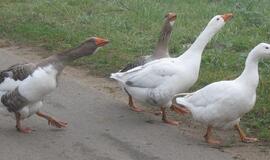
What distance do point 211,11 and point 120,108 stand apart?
545cm

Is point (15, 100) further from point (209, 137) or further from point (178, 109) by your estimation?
point (209, 137)

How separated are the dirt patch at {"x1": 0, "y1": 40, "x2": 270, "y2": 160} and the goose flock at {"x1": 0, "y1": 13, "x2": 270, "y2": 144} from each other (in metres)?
0.12

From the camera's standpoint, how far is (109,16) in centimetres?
1279

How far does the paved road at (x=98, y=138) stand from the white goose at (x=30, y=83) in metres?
0.31

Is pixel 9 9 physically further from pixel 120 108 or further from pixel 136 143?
pixel 136 143

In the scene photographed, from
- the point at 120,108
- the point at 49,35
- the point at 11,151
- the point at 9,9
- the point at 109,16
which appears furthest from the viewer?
the point at 9,9

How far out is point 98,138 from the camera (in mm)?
7051

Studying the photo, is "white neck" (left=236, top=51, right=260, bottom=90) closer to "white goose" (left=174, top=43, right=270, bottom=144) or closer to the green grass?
"white goose" (left=174, top=43, right=270, bottom=144)

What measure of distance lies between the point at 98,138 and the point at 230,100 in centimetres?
152

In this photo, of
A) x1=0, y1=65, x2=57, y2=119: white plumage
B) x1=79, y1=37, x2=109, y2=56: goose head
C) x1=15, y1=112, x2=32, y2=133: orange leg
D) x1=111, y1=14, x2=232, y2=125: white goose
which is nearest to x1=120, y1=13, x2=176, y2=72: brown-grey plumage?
x1=111, y1=14, x2=232, y2=125: white goose

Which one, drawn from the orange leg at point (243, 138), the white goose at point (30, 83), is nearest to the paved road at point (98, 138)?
the white goose at point (30, 83)

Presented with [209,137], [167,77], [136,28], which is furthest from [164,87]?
[136,28]

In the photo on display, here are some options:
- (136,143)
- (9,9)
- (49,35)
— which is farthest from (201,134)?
(9,9)

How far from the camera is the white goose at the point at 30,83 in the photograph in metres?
6.86
